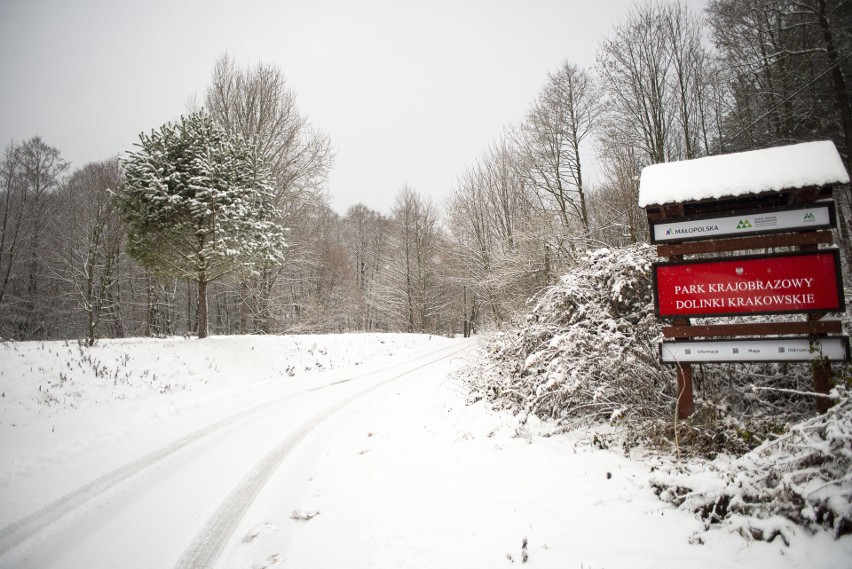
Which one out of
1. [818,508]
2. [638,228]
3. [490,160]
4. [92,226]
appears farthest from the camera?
[490,160]

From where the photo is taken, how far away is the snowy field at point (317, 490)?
344 cm

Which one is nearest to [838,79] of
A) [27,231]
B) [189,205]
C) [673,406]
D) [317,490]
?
[673,406]

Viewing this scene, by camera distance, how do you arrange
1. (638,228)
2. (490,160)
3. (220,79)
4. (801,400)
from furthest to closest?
(490,160) < (220,79) < (638,228) < (801,400)

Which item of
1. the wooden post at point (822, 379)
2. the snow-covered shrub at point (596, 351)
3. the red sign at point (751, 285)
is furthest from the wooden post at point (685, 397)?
the wooden post at point (822, 379)

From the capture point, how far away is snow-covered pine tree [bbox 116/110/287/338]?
1424cm

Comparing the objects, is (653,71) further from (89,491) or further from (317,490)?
(89,491)

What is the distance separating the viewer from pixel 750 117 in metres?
14.9

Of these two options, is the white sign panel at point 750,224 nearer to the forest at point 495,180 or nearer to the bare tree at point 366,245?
the forest at point 495,180

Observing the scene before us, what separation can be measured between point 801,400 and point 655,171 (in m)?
3.95

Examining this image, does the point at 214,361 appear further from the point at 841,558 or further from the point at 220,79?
the point at 220,79

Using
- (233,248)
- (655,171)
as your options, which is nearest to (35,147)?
(233,248)

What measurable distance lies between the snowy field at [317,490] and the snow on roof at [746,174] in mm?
3799

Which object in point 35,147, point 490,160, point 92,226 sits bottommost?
point 92,226

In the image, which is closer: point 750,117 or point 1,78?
point 750,117
